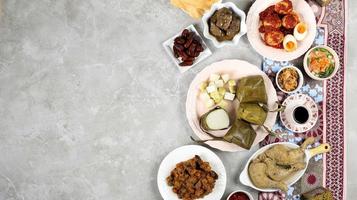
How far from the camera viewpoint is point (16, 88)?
2.19 m

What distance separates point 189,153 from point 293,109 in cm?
48

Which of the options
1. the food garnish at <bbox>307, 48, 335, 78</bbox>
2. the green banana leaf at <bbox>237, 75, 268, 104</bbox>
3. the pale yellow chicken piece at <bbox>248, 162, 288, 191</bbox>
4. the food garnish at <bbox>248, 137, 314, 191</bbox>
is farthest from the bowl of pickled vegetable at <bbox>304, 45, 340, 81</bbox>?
the pale yellow chicken piece at <bbox>248, 162, 288, 191</bbox>

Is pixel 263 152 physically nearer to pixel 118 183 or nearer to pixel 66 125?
pixel 118 183

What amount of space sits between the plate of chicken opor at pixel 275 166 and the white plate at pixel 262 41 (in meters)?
0.37

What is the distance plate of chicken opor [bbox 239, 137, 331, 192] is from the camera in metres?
2.07

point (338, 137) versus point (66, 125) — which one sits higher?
point (338, 137)

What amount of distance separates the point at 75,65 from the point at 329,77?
109 centimetres

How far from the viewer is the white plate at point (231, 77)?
2.11m

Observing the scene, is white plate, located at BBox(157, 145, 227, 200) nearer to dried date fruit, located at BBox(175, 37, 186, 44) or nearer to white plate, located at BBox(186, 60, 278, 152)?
white plate, located at BBox(186, 60, 278, 152)

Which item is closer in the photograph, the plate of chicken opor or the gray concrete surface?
the plate of chicken opor

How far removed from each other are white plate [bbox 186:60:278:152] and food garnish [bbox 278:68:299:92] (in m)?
0.05

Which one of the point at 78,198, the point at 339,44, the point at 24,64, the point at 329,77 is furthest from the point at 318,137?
the point at 24,64

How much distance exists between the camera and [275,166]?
207 centimetres

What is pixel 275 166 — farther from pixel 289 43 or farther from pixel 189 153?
pixel 289 43
